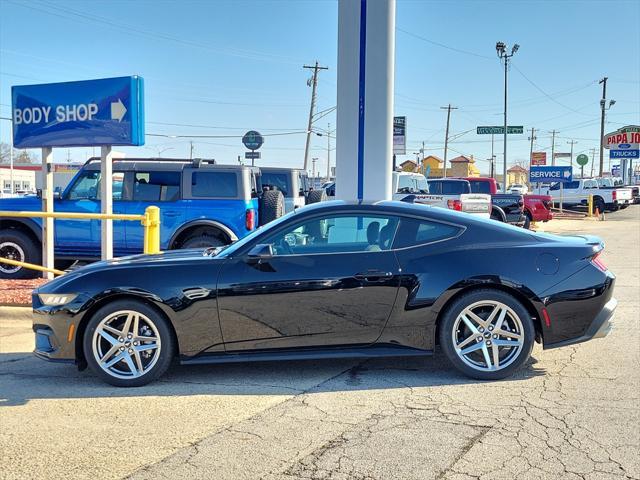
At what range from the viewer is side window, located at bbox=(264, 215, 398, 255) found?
16.2 feet

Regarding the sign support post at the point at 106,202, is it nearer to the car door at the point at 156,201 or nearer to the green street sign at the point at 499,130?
the car door at the point at 156,201

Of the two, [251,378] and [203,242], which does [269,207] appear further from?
[251,378]

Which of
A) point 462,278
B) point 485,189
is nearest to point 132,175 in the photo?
point 462,278

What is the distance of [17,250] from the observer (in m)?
9.79

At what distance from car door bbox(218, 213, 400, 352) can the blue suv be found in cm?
511

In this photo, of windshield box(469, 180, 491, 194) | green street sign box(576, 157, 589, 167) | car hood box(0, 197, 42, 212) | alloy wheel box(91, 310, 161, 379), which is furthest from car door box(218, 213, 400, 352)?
green street sign box(576, 157, 589, 167)

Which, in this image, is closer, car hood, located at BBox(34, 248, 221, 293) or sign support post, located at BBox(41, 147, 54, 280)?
car hood, located at BBox(34, 248, 221, 293)

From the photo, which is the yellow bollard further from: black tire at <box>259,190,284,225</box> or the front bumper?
black tire at <box>259,190,284,225</box>

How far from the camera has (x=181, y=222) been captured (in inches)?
392

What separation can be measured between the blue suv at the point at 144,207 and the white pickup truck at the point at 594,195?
1111 inches

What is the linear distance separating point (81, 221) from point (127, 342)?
6.02 meters

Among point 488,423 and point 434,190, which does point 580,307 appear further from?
point 434,190

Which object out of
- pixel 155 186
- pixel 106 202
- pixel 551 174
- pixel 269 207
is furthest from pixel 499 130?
pixel 106 202

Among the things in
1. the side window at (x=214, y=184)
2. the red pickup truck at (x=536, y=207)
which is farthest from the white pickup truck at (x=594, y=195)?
the side window at (x=214, y=184)
